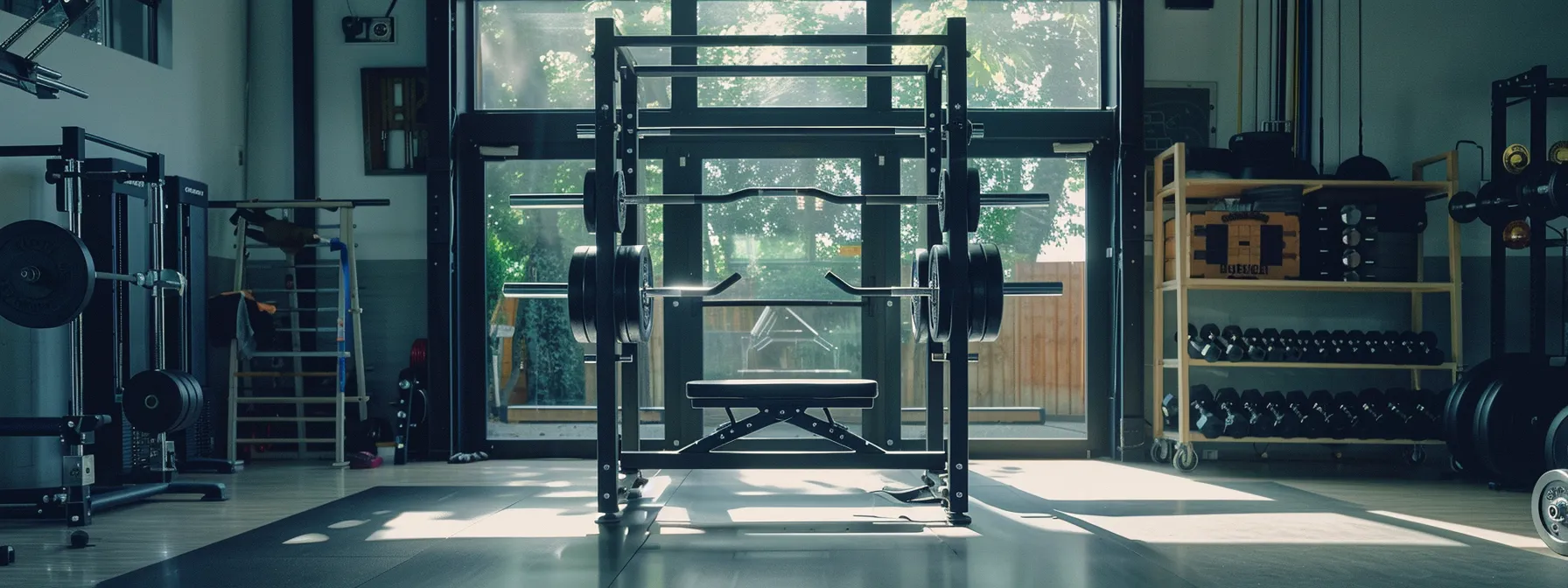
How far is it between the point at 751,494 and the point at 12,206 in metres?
3.38

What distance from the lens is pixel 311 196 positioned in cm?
618

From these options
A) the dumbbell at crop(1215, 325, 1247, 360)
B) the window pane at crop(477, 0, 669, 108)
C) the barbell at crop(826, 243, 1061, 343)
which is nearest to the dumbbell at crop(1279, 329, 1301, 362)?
the dumbbell at crop(1215, 325, 1247, 360)

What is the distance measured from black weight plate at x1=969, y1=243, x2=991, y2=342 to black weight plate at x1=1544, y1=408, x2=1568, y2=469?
2.18 metres

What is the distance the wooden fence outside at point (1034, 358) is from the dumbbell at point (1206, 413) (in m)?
0.67

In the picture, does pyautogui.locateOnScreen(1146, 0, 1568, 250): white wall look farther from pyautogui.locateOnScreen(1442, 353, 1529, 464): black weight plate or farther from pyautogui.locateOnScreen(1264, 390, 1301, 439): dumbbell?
pyautogui.locateOnScreen(1264, 390, 1301, 439): dumbbell

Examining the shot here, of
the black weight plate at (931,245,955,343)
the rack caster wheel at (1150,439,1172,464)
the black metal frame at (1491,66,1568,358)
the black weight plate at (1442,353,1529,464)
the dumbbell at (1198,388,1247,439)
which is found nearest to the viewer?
the black weight plate at (931,245,955,343)

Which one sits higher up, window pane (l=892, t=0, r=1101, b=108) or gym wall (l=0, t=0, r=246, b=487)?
window pane (l=892, t=0, r=1101, b=108)

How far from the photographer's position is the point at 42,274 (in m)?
3.89

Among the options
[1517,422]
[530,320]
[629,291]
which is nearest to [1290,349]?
[1517,422]

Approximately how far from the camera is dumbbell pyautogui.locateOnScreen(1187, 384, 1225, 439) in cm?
550

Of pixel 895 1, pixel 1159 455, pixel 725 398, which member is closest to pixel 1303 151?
pixel 1159 455

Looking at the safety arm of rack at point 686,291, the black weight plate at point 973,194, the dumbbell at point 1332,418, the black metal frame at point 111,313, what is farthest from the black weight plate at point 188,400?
the dumbbell at point 1332,418

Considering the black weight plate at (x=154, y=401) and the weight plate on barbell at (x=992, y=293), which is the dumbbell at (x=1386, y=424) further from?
the black weight plate at (x=154, y=401)

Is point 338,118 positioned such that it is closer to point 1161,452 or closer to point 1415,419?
point 1161,452
